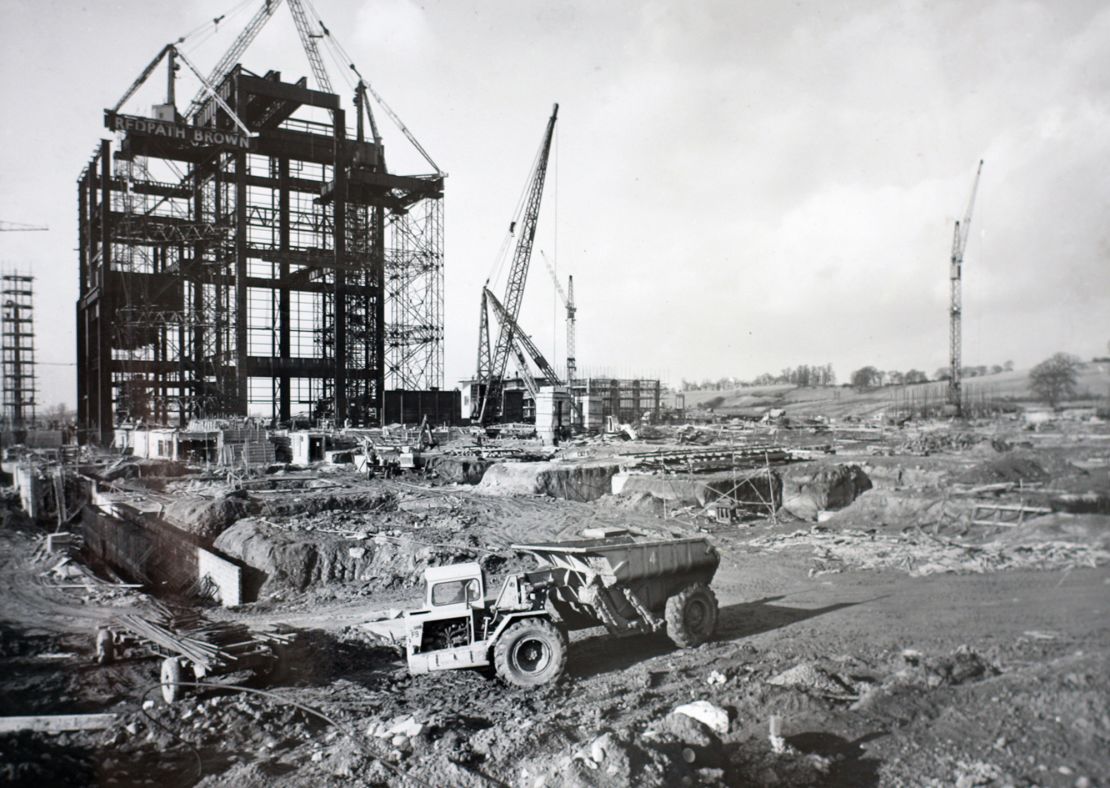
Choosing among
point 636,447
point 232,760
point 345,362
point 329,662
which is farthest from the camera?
point 345,362

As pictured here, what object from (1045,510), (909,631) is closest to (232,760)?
(909,631)

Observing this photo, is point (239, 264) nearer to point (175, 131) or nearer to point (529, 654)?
point (175, 131)

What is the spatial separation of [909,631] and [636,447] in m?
19.4

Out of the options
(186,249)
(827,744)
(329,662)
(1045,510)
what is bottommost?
(329,662)

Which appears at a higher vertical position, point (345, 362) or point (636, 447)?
point (345, 362)

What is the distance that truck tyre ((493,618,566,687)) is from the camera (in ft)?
27.5

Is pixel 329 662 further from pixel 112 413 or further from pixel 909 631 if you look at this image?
pixel 112 413

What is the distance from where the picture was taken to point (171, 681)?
8953 millimetres

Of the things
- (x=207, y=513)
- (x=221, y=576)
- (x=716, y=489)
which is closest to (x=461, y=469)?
(x=207, y=513)

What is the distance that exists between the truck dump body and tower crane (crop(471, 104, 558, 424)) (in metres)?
32.4

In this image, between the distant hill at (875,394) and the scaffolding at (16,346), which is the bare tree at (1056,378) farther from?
the scaffolding at (16,346)

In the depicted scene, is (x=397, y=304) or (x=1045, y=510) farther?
(x=397, y=304)

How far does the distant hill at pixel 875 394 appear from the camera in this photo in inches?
227

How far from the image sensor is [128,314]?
1551 inches
